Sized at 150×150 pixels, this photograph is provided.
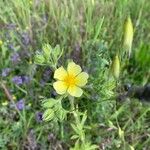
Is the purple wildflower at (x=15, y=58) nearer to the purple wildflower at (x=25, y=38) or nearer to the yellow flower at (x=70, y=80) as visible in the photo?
the purple wildflower at (x=25, y=38)

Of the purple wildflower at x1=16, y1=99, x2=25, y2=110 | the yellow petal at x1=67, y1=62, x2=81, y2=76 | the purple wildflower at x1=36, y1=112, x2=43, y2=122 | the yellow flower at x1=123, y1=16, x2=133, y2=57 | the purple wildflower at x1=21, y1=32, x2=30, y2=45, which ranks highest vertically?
the yellow flower at x1=123, y1=16, x2=133, y2=57

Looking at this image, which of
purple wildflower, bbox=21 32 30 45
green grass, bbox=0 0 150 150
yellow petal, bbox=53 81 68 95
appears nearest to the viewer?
yellow petal, bbox=53 81 68 95

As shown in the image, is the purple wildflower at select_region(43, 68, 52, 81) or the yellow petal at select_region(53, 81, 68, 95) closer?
the yellow petal at select_region(53, 81, 68, 95)

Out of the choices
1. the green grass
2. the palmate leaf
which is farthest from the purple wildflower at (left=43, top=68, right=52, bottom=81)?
the palmate leaf

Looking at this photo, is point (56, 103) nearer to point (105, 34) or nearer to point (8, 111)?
point (8, 111)

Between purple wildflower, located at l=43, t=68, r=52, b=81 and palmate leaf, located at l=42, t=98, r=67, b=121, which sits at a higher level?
palmate leaf, located at l=42, t=98, r=67, b=121

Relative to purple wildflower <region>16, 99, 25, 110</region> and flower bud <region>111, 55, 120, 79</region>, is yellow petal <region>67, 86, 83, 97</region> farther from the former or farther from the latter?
purple wildflower <region>16, 99, 25, 110</region>

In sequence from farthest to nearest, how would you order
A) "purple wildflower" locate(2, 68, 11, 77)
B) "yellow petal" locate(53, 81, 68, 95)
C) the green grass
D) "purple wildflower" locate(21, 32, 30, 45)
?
"purple wildflower" locate(21, 32, 30, 45)
"purple wildflower" locate(2, 68, 11, 77)
the green grass
"yellow petal" locate(53, 81, 68, 95)
